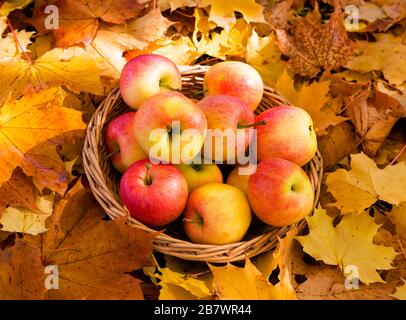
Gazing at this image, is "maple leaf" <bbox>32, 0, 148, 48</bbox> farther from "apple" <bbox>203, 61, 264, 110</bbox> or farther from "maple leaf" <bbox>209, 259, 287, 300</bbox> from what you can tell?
"maple leaf" <bbox>209, 259, 287, 300</bbox>

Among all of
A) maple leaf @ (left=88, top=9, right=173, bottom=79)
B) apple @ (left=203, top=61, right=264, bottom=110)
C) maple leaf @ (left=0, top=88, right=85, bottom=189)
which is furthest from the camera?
maple leaf @ (left=88, top=9, right=173, bottom=79)

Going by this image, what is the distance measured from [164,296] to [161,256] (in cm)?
19

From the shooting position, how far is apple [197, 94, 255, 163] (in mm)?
1114

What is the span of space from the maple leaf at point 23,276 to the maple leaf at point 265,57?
79cm

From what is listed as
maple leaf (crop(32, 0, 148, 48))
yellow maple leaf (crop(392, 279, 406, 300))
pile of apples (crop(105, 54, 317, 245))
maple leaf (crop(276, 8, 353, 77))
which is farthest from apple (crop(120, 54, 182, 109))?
yellow maple leaf (crop(392, 279, 406, 300))

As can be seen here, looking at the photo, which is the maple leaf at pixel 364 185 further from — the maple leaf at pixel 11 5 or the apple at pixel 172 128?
the maple leaf at pixel 11 5

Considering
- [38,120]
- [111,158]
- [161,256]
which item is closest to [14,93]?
[38,120]

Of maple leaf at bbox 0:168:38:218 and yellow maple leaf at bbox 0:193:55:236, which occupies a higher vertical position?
maple leaf at bbox 0:168:38:218

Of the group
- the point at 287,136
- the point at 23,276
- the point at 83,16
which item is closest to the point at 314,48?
the point at 287,136

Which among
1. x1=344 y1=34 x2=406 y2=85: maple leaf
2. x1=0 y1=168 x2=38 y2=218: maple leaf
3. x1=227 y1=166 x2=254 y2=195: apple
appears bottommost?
x1=227 y1=166 x2=254 y2=195: apple

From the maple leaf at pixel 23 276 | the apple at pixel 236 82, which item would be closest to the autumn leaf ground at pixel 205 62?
the maple leaf at pixel 23 276

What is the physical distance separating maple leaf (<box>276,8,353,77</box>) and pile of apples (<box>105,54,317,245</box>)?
0.81 feet

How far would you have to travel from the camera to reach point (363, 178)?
45.1 inches
